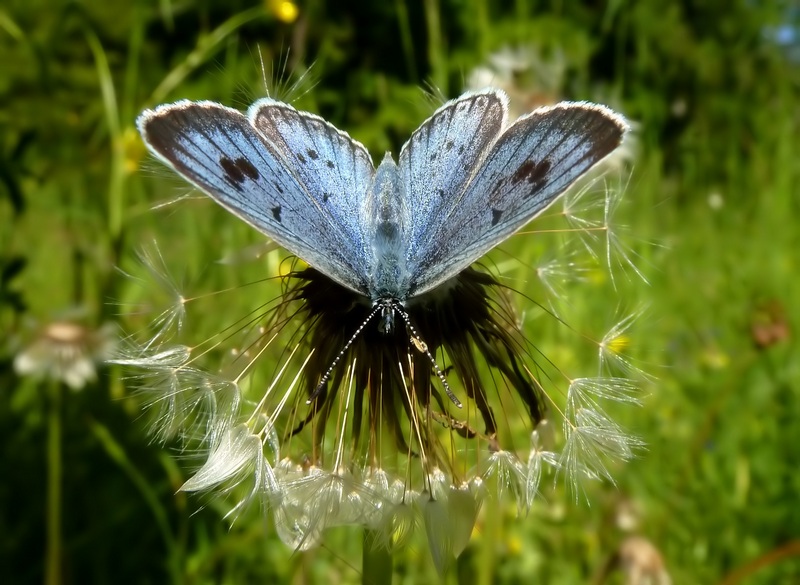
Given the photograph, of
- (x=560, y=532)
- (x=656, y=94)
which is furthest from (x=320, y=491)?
(x=656, y=94)

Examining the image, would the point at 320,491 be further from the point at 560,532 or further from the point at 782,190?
the point at 782,190

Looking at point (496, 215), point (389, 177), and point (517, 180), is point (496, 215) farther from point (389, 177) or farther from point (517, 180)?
point (389, 177)

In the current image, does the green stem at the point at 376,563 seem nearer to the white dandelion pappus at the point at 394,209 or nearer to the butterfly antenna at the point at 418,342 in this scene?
the white dandelion pappus at the point at 394,209

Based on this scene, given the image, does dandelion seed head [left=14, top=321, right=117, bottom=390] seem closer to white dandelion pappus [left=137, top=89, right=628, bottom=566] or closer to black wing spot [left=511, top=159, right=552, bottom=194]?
white dandelion pappus [left=137, top=89, right=628, bottom=566]

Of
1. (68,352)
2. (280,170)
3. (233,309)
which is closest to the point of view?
(280,170)

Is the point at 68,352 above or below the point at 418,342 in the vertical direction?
above

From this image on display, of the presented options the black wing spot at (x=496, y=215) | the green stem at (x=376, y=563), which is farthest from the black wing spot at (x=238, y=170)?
the green stem at (x=376, y=563)

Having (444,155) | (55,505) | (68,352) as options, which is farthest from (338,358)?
(68,352)
